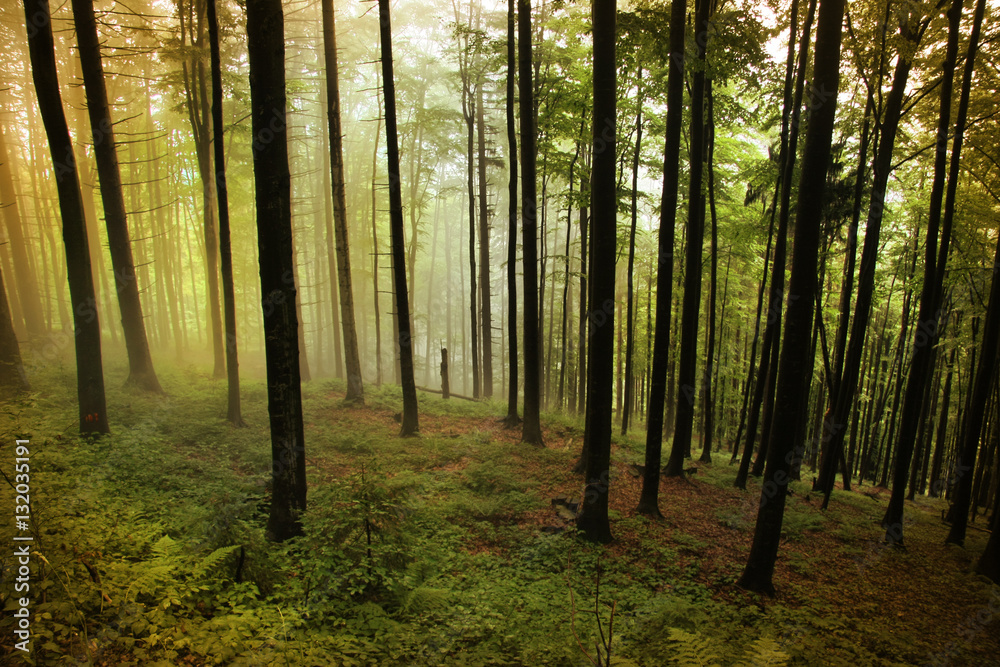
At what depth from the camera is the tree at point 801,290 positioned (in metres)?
5.45

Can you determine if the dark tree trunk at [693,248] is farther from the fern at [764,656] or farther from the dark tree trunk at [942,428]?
the dark tree trunk at [942,428]

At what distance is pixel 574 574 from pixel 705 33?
1063cm

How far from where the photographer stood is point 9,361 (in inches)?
384

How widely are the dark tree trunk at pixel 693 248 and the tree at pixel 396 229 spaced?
22.9 ft

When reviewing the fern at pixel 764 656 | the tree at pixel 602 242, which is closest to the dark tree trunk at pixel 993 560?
the fern at pixel 764 656

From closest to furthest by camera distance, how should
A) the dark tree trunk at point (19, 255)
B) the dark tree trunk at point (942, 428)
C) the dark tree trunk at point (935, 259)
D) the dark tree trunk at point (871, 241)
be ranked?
the dark tree trunk at point (935, 259) < the dark tree trunk at point (871, 241) < the dark tree trunk at point (942, 428) < the dark tree trunk at point (19, 255)

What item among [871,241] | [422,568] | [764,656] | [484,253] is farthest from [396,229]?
[871,241]

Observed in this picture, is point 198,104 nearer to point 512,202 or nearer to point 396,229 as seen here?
point 396,229

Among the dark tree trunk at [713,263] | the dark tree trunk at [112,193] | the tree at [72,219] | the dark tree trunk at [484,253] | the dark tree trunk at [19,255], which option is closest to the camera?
the tree at [72,219]

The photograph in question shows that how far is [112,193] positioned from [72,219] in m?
4.35

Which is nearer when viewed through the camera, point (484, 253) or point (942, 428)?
point (942, 428)

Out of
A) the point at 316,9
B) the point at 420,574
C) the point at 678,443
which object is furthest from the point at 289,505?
the point at 316,9

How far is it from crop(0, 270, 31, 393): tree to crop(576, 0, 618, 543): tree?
491 inches

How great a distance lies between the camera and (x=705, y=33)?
8.98m
